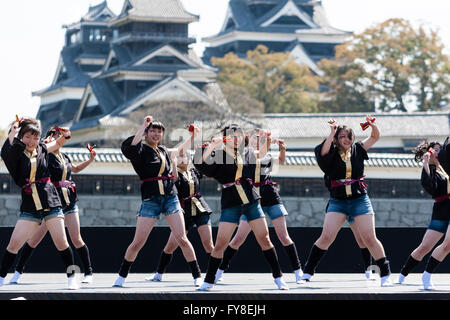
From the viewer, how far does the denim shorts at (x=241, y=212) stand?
470 inches

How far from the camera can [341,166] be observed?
41.0 ft

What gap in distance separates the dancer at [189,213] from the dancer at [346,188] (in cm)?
208

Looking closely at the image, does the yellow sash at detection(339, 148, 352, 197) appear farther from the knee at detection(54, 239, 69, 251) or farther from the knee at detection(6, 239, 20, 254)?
the knee at detection(6, 239, 20, 254)

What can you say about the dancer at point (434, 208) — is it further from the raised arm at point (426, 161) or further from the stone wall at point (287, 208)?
the stone wall at point (287, 208)

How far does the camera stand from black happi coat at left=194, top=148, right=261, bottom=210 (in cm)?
1200

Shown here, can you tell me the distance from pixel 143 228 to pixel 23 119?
1706mm

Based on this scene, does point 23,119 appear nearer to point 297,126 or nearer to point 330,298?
point 330,298

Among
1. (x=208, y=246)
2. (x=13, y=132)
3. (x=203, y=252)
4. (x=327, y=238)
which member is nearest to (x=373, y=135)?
(x=327, y=238)

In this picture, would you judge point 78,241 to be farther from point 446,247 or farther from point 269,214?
point 446,247

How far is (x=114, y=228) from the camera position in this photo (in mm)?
17438

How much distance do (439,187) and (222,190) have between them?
9.16ft

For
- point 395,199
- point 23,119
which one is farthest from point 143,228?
point 395,199

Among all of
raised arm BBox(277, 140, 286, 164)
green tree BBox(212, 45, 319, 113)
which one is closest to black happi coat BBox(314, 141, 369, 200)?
raised arm BBox(277, 140, 286, 164)

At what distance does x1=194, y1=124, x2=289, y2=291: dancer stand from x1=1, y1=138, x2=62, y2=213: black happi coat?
5.16 feet
